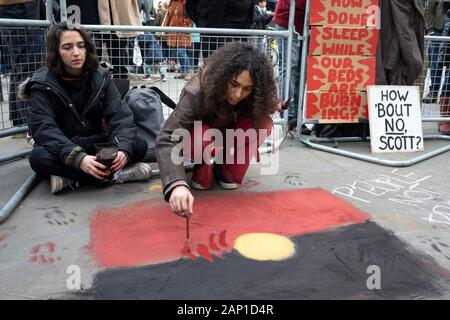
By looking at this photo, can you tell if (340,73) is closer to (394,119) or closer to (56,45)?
(394,119)

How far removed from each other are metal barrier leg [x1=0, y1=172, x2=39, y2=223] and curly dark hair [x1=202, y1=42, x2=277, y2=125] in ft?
3.95

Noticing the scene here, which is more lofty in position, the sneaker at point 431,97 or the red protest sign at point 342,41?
the red protest sign at point 342,41

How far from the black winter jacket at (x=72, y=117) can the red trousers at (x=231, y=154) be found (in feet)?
1.52

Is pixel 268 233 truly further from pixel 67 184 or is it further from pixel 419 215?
pixel 67 184

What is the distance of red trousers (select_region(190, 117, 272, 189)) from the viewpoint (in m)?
2.72

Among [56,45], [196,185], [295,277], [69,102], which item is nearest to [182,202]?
[295,277]

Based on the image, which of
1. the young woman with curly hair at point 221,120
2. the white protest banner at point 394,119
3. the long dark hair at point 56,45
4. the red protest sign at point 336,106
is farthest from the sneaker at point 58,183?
the white protest banner at point 394,119

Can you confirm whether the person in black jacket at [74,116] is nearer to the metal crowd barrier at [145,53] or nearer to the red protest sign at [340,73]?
the metal crowd barrier at [145,53]

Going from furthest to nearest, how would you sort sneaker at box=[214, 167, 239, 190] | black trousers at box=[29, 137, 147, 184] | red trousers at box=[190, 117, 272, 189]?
sneaker at box=[214, 167, 239, 190]
red trousers at box=[190, 117, 272, 189]
black trousers at box=[29, 137, 147, 184]

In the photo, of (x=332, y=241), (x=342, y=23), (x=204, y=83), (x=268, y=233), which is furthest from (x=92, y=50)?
(x=342, y=23)

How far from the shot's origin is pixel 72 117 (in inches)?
108

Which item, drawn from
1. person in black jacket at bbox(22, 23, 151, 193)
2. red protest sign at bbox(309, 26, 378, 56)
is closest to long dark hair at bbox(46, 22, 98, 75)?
person in black jacket at bbox(22, 23, 151, 193)

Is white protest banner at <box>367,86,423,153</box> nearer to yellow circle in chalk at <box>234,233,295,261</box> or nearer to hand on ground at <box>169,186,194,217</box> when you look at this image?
yellow circle in chalk at <box>234,233,295,261</box>

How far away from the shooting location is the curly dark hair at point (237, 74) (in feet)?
7.50
